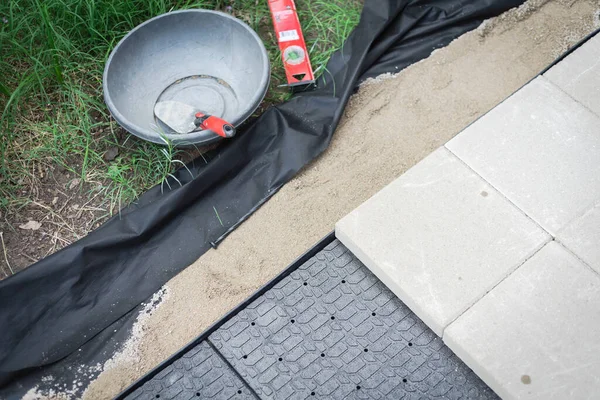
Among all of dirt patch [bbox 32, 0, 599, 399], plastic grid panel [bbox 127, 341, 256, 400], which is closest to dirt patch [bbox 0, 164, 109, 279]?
dirt patch [bbox 32, 0, 599, 399]

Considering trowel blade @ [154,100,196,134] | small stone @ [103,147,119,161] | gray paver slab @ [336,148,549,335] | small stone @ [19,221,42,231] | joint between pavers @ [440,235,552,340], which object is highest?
trowel blade @ [154,100,196,134]

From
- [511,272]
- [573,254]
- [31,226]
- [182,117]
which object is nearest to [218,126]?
[182,117]

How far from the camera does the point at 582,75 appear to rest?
2945mm

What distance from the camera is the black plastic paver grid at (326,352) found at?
2410mm

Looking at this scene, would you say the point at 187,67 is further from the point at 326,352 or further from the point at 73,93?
the point at 326,352

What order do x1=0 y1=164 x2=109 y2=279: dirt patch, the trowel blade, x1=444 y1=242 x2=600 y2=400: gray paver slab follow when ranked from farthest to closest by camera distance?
the trowel blade < x1=0 y1=164 x2=109 y2=279: dirt patch < x1=444 y1=242 x2=600 y2=400: gray paver slab

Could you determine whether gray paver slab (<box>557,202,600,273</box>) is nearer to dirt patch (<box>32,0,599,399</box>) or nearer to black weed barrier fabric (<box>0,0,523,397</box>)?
dirt patch (<box>32,0,599,399</box>)

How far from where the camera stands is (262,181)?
119 inches

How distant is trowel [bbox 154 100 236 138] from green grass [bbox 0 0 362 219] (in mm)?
116

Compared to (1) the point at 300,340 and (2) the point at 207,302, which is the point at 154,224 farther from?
(1) the point at 300,340

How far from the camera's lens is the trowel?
116 inches

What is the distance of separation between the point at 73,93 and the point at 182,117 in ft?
1.84

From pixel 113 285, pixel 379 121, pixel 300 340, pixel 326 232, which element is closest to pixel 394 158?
pixel 379 121

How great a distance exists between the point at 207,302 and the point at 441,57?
1.69 m
